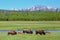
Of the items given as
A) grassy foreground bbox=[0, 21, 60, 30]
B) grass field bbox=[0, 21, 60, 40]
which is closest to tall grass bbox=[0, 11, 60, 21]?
grassy foreground bbox=[0, 21, 60, 30]

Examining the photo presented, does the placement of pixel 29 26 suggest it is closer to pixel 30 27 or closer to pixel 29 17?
pixel 30 27

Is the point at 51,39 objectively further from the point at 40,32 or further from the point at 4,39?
the point at 40,32

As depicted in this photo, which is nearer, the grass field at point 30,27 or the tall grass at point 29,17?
the grass field at point 30,27

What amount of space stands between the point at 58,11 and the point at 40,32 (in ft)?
224

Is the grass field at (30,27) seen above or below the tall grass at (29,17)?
above

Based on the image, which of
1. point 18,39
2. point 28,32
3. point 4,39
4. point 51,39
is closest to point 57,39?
point 51,39

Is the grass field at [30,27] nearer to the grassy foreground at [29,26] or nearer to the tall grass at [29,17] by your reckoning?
the grassy foreground at [29,26]

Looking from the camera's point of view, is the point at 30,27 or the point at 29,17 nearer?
the point at 30,27

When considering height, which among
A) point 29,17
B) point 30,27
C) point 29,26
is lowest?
point 29,17

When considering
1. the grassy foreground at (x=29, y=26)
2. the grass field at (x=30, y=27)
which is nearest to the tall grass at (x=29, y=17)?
the grassy foreground at (x=29, y=26)

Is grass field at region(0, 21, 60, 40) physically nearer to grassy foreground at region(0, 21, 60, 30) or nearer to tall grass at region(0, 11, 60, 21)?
grassy foreground at region(0, 21, 60, 30)

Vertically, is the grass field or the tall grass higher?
the grass field

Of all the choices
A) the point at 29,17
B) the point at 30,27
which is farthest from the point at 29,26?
the point at 29,17

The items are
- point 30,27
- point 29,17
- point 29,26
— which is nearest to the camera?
point 30,27
